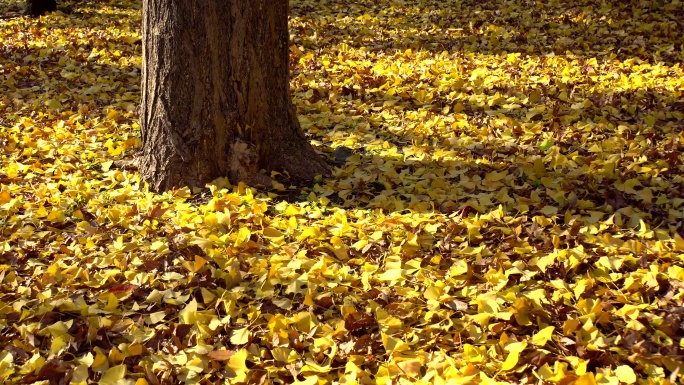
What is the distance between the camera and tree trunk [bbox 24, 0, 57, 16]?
8.22 meters

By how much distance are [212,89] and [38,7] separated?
6033mm

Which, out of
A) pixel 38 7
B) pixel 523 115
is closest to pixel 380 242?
pixel 523 115

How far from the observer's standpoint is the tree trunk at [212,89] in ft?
11.2

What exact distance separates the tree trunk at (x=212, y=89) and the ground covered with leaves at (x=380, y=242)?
165 mm

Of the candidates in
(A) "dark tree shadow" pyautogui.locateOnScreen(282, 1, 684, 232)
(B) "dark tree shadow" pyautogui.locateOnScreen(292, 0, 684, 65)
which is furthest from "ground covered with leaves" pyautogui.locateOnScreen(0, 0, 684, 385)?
(B) "dark tree shadow" pyautogui.locateOnScreen(292, 0, 684, 65)

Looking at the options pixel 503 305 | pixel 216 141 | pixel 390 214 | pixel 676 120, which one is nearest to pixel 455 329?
pixel 503 305

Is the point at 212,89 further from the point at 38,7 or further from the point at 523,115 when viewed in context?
the point at 38,7

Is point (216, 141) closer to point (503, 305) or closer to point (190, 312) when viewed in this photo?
point (190, 312)

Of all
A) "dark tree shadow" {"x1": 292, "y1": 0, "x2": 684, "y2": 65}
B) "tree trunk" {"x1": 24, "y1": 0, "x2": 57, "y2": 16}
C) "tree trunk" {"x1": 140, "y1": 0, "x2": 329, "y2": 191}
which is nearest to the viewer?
"tree trunk" {"x1": 140, "y1": 0, "x2": 329, "y2": 191}

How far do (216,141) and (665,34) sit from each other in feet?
16.8

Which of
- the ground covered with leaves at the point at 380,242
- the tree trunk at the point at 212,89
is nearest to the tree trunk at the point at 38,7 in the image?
the ground covered with leaves at the point at 380,242

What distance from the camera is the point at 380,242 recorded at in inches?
119

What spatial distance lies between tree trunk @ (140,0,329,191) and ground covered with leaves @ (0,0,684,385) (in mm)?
165

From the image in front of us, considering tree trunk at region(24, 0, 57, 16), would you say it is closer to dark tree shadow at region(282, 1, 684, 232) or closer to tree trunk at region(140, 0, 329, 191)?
dark tree shadow at region(282, 1, 684, 232)
